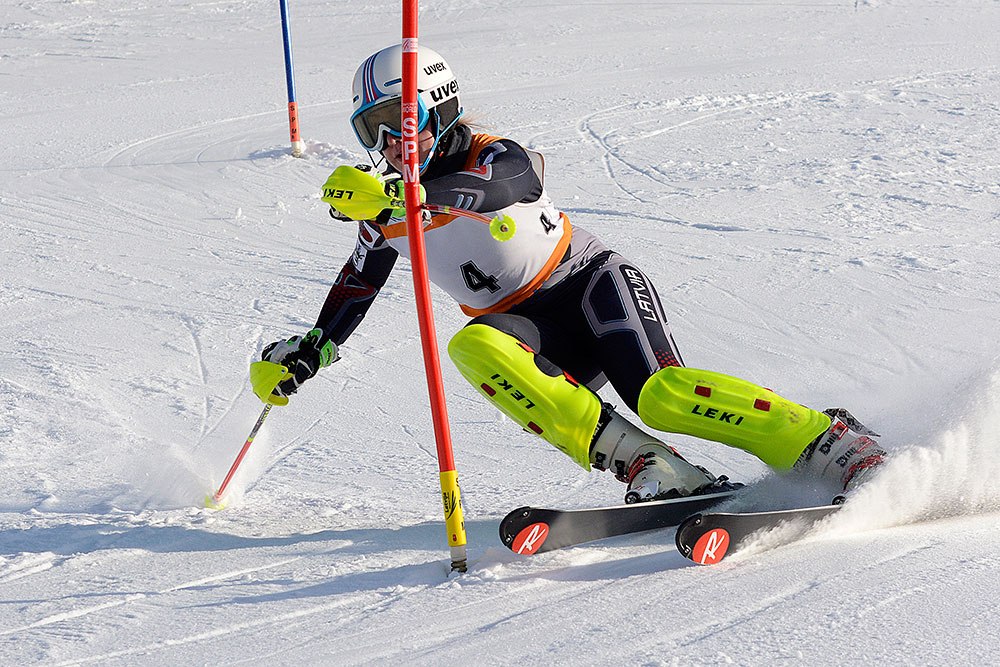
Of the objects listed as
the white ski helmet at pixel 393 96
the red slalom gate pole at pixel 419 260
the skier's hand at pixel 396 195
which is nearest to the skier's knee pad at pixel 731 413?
the red slalom gate pole at pixel 419 260

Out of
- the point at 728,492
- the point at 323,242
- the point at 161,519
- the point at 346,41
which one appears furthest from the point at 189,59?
the point at 728,492

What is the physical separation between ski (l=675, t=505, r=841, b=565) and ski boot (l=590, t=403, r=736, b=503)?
31 cm

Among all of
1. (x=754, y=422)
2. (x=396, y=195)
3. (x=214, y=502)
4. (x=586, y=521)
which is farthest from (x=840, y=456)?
(x=214, y=502)

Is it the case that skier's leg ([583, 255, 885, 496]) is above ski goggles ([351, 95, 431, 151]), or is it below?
below

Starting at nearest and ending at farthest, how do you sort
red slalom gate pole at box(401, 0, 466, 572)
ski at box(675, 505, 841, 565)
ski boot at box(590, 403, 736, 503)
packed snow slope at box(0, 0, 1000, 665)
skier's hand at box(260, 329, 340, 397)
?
1. packed snow slope at box(0, 0, 1000, 665)
2. ski at box(675, 505, 841, 565)
3. red slalom gate pole at box(401, 0, 466, 572)
4. ski boot at box(590, 403, 736, 503)
5. skier's hand at box(260, 329, 340, 397)

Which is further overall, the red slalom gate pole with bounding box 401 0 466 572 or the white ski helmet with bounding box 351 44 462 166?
the white ski helmet with bounding box 351 44 462 166

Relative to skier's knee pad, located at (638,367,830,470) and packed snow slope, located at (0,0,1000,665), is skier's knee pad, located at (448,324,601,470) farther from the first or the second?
packed snow slope, located at (0,0,1000,665)

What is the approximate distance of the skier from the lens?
2916 millimetres

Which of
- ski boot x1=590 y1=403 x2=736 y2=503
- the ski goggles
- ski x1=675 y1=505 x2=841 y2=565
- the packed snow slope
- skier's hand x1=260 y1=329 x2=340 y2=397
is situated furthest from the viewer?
skier's hand x1=260 y1=329 x2=340 y2=397

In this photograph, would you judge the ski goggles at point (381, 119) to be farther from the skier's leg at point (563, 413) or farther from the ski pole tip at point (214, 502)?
the ski pole tip at point (214, 502)

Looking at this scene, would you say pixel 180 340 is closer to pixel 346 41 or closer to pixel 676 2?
pixel 346 41

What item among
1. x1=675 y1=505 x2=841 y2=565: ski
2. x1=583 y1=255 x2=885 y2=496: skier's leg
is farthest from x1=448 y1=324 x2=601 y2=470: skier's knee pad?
x1=675 y1=505 x2=841 y2=565: ski

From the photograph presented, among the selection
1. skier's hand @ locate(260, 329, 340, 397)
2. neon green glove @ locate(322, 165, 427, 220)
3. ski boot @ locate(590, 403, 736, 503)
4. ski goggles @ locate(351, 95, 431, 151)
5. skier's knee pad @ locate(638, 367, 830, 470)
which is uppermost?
ski goggles @ locate(351, 95, 431, 151)

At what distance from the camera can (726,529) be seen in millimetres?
2533
